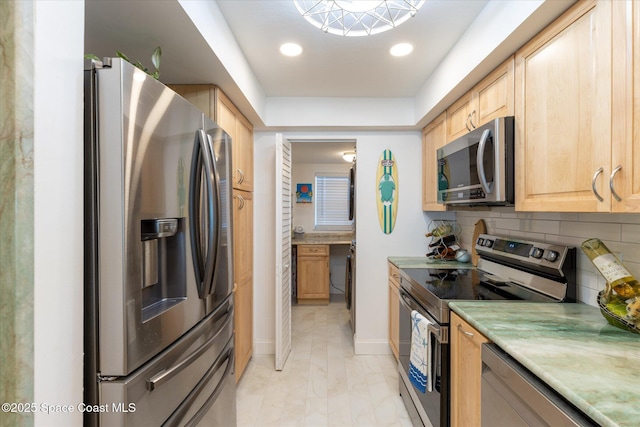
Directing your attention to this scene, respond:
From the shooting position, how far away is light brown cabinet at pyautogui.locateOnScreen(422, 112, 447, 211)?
2.53 m

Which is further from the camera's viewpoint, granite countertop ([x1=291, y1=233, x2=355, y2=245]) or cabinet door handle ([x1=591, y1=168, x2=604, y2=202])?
granite countertop ([x1=291, y1=233, x2=355, y2=245])

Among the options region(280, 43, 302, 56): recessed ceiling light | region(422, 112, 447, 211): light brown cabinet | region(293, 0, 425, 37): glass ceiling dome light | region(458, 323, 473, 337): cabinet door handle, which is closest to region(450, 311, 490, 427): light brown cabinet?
region(458, 323, 473, 337): cabinet door handle

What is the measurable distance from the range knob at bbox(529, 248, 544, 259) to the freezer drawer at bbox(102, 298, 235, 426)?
162 cm

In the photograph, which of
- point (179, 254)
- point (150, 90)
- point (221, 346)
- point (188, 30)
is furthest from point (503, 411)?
point (188, 30)

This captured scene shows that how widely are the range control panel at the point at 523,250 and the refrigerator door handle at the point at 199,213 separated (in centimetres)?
163

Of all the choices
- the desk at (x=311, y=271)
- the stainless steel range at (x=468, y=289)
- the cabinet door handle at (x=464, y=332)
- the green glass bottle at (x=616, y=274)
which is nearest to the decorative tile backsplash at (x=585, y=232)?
the stainless steel range at (x=468, y=289)

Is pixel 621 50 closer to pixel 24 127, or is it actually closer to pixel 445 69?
pixel 445 69

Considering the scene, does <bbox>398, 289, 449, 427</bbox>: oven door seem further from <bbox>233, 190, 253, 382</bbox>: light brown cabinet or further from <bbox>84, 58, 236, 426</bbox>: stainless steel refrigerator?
<bbox>233, 190, 253, 382</bbox>: light brown cabinet

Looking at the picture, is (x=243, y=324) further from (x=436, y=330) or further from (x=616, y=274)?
(x=616, y=274)

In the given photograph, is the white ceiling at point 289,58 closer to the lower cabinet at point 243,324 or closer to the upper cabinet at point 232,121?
the upper cabinet at point 232,121

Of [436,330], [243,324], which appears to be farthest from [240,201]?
[436,330]

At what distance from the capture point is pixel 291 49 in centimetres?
196

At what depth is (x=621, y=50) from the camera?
0.98m

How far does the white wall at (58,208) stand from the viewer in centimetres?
62
